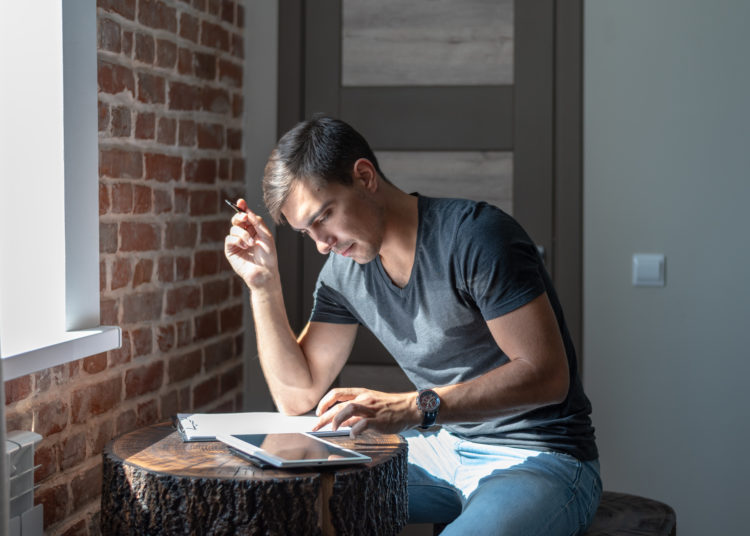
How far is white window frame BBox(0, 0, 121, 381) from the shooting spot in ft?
5.64

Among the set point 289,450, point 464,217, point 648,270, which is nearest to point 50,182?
point 289,450

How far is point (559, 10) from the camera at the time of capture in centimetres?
276

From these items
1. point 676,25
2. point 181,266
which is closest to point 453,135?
point 676,25

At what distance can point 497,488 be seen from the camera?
1.68 meters

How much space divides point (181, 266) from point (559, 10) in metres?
1.47

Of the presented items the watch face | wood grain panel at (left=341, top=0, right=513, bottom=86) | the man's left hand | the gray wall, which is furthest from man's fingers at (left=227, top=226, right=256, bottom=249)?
the gray wall

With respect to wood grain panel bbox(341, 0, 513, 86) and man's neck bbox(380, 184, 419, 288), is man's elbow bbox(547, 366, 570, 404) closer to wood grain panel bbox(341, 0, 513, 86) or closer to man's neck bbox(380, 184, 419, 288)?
man's neck bbox(380, 184, 419, 288)

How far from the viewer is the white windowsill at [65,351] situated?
1.57 meters

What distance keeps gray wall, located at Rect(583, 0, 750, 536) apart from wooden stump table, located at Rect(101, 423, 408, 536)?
1.39 meters

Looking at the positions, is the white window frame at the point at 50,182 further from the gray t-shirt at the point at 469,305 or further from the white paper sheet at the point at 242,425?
the gray t-shirt at the point at 469,305

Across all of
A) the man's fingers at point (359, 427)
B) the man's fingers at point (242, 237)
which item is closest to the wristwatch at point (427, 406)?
the man's fingers at point (359, 427)

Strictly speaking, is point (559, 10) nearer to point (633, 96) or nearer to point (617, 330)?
point (633, 96)

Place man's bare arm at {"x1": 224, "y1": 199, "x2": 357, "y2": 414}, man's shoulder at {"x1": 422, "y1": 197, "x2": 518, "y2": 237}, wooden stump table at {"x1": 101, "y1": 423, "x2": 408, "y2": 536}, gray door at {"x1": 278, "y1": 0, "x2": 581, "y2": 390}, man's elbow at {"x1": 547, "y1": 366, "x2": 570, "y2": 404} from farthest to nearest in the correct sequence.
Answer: gray door at {"x1": 278, "y1": 0, "x2": 581, "y2": 390} → man's bare arm at {"x1": 224, "y1": 199, "x2": 357, "y2": 414} → man's shoulder at {"x1": 422, "y1": 197, "x2": 518, "y2": 237} → man's elbow at {"x1": 547, "y1": 366, "x2": 570, "y2": 404} → wooden stump table at {"x1": 101, "y1": 423, "x2": 408, "y2": 536}

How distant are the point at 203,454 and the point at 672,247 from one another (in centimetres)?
174
